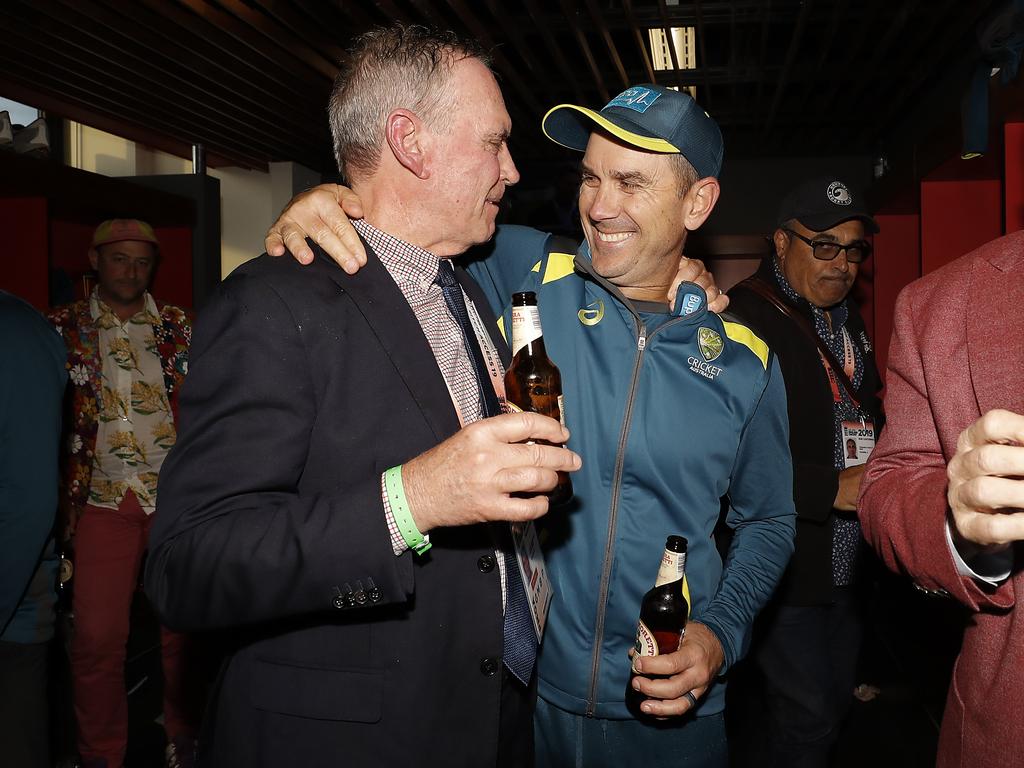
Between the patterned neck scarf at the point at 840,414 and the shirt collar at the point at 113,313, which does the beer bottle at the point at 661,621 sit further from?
the shirt collar at the point at 113,313

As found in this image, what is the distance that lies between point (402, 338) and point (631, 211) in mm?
759

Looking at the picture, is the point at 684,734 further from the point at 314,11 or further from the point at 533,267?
the point at 314,11

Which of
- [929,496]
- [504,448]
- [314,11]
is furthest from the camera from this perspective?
[314,11]

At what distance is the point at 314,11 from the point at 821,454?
426cm

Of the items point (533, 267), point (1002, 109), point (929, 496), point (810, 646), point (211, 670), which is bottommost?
point (211, 670)

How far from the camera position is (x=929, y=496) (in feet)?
4.31

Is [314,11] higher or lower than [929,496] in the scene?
higher

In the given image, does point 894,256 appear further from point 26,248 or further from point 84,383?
point 26,248

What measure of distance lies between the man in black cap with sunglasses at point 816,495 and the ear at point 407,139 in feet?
5.69

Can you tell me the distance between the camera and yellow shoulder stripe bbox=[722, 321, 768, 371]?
197cm

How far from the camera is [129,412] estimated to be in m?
3.94

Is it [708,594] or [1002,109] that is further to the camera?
[1002,109]

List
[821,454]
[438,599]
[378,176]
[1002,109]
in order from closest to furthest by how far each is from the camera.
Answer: [438,599] < [378,176] < [821,454] < [1002,109]


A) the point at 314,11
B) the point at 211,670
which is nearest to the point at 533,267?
the point at 211,670
